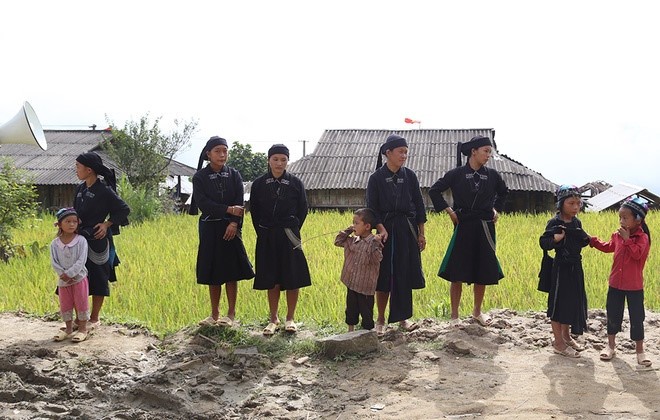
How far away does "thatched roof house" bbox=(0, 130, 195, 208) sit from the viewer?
20250 millimetres

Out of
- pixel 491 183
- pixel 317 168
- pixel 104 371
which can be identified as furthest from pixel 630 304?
pixel 317 168

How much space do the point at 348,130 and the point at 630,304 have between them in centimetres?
1721

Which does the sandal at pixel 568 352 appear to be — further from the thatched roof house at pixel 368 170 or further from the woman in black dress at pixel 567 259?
the thatched roof house at pixel 368 170

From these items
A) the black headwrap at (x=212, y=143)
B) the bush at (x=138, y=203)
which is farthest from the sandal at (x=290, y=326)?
the bush at (x=138, y=203)

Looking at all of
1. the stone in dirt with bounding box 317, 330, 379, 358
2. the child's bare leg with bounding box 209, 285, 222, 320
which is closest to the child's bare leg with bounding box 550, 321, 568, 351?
the stone in dirt with bounding box 317, 330, 379, 358

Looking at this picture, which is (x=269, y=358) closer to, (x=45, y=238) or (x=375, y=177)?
(x=375, y=177)

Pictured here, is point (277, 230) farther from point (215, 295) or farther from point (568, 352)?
point (568, 352)

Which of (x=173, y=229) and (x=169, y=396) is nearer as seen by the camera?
(x=169, y=396)

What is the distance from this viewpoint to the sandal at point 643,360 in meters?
4.64

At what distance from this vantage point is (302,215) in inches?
211

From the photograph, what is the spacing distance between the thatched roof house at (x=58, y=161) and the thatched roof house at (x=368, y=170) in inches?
286

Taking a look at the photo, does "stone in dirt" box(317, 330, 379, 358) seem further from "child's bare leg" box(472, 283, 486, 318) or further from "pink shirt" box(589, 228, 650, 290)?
"pink shirt" box(589, 228, 650, 290)

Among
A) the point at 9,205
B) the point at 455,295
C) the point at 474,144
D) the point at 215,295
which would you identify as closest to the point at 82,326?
the point at 215,295

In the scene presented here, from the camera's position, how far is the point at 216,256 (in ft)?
17.3
